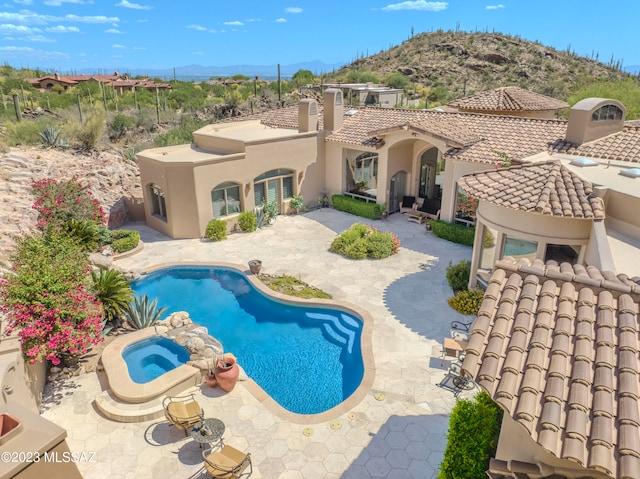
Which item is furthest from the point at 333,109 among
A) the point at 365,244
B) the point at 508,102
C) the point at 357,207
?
the point at 508,102

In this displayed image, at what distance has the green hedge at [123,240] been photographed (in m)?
22.4

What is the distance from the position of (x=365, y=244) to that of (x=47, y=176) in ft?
61.3

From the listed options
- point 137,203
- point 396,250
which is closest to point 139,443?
point 396,250

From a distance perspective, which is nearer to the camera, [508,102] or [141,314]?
[141,314]

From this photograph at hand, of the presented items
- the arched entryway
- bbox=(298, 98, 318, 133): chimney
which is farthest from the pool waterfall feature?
bbox=(298, 98, 318, 133): chimney

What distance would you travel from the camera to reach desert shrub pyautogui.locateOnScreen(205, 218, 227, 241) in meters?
24.3

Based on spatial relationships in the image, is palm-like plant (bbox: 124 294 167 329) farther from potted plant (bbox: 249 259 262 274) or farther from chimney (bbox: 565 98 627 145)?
chimney (bbox: 565 98 627 145)

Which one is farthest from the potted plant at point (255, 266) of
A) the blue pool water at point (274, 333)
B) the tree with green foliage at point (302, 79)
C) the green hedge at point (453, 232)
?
the tree with green foliage at point (302, 79)

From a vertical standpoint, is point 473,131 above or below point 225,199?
above

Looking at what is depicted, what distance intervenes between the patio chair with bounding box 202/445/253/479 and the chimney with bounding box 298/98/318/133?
22818mm

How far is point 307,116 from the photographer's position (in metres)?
28.8

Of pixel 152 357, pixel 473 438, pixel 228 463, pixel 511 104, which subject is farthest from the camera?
pixel 511 104

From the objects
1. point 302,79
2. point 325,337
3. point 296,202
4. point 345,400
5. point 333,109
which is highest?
point 302,79

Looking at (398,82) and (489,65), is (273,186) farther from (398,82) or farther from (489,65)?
(489,65)
